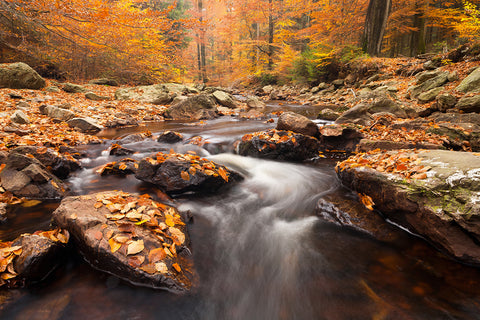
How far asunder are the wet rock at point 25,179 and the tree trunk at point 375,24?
15.5 m

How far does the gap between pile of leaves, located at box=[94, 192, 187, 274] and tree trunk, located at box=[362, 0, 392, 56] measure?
14.8 meters

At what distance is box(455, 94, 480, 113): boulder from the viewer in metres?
5.52

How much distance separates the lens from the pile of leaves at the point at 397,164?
110 inches

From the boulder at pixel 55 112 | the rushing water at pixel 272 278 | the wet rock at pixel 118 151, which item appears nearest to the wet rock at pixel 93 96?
the boulder at pixel 55 112

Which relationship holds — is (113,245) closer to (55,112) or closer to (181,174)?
(181,174)

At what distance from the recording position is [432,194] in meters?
2.44

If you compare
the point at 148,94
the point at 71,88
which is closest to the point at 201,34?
the point at 148,94

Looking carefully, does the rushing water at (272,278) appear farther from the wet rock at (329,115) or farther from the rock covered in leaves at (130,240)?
the wet rock at (329,115)

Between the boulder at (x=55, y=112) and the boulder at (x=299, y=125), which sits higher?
the boulder at (x=55, y=112)

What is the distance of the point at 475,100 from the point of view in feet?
18.1

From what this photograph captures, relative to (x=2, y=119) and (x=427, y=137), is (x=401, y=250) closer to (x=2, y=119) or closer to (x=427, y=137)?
(x=427, y=137)

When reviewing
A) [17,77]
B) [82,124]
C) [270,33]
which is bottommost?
[82,124]

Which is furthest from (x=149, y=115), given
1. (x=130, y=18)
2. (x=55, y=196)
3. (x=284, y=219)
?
(x=284, y=219)

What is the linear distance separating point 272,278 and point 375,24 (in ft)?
48.6
